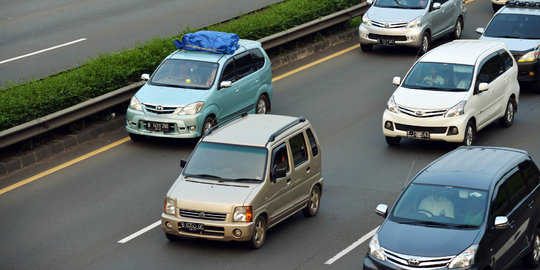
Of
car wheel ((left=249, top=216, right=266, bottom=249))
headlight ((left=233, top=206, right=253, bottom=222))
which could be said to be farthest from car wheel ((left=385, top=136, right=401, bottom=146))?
headlight ((left=233, top=206, right=253, bottom=222))

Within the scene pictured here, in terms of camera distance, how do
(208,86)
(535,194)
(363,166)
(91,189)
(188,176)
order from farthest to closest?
(208,86), (363,166), (91,189), (188,176), (535,194)

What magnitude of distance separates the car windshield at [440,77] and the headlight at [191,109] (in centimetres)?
427

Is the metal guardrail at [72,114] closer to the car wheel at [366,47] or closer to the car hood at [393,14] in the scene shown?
the car wheel at [366,47]

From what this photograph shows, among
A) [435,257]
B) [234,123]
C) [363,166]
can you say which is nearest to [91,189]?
[234,123]

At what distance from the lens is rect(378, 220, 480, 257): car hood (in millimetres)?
12895

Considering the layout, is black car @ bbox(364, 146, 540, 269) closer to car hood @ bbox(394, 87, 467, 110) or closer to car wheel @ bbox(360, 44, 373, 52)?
car hood @ bbox(394, 87, 467, 110)

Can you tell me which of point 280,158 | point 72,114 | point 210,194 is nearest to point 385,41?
point 72,114

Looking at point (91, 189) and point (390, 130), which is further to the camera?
point (390, 130)

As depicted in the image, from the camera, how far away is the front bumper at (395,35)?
27.8 m

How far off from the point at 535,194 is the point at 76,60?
14676 millimetres

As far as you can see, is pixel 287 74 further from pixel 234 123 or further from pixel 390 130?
pixel 234 123

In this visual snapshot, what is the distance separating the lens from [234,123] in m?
17.3

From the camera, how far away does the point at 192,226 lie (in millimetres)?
15258

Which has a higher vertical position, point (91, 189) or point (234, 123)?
point (234, 123)
